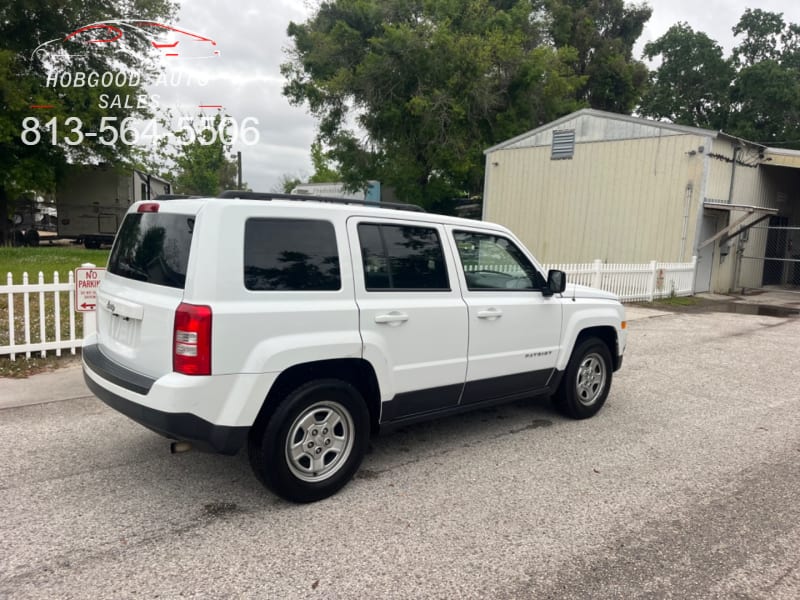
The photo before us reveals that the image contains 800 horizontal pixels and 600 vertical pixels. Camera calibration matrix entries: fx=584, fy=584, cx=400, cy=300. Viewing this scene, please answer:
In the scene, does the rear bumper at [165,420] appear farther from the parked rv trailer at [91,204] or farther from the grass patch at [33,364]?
the parked rv trailer at [91,204]

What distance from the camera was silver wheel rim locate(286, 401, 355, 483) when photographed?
3576 mm

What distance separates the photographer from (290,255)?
3572 millimetres

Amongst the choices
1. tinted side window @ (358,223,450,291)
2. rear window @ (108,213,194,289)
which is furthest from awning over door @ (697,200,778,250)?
rear window @ (108,213,194,289)

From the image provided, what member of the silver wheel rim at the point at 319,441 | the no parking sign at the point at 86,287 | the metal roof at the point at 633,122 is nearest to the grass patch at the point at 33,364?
the no parking sign at the point at 86,287

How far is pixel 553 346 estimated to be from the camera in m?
5.09

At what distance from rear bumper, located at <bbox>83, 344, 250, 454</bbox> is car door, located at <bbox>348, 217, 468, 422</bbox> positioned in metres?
1.00

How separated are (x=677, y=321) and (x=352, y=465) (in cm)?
1029

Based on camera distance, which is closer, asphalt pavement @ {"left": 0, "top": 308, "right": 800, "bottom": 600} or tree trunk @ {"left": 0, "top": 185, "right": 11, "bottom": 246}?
asphalt pavement @ {"left": 0, "top": 308, "right": 800, "bottom": 600}

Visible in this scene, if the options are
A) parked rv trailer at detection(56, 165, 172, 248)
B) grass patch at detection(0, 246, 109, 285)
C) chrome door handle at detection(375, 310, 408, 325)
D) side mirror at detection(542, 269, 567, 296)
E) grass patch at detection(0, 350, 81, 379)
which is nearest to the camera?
chrome door handle at detection(375, 310, 408, 325)

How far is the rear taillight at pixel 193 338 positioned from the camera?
316 cm

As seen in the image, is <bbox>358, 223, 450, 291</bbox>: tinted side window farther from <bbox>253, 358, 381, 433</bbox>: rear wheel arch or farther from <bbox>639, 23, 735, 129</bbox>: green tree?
<bbox>639, 23, 735, 129</bbox>: green tree

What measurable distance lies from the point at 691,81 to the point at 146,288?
156 feet

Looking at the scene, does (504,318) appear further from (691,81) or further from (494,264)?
(691,81)

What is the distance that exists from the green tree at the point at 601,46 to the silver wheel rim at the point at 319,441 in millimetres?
34436
